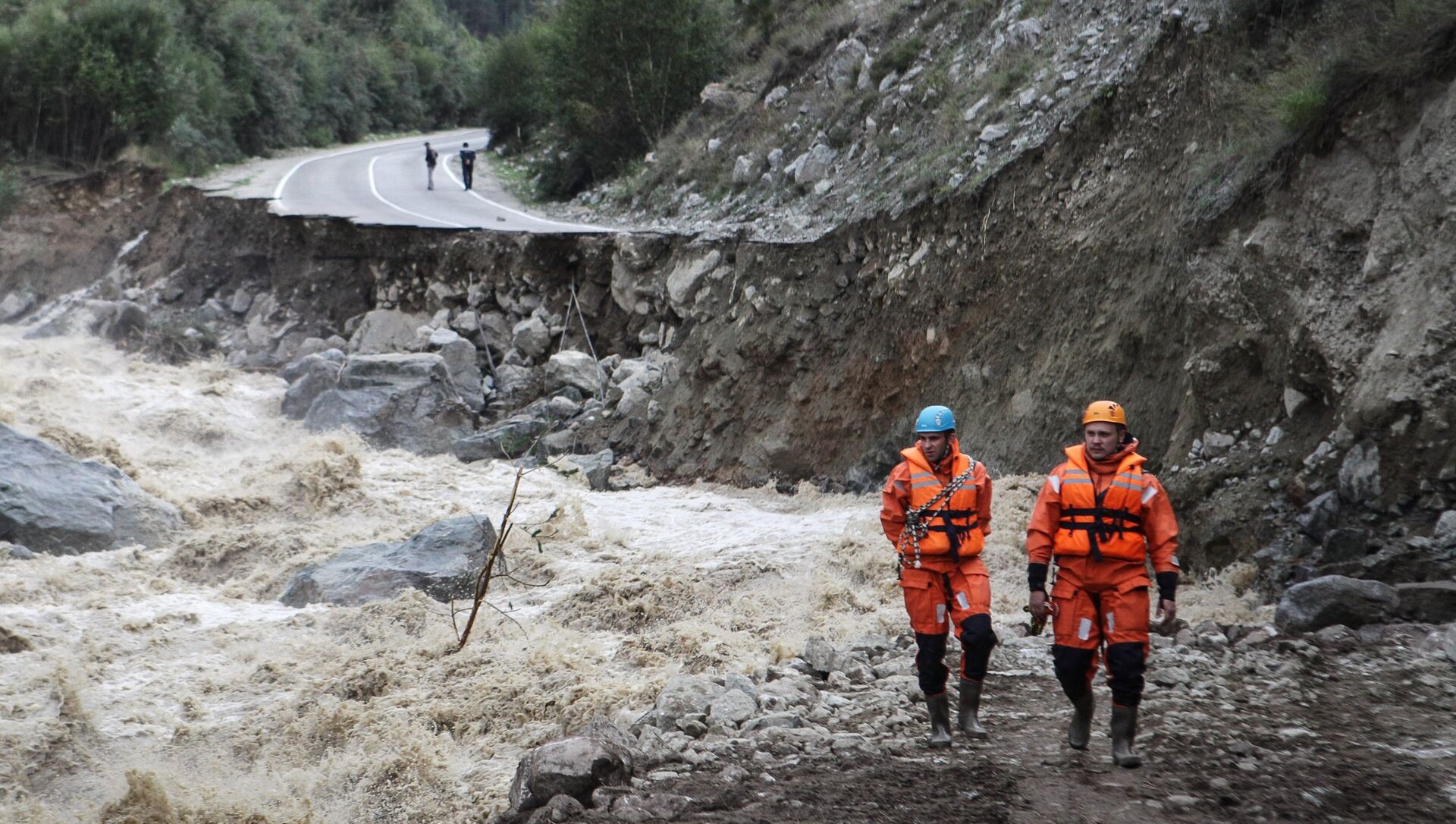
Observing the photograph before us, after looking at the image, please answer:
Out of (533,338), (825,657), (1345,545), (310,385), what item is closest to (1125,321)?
(1345,545)

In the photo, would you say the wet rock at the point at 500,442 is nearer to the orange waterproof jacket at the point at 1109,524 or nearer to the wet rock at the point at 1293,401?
the wet rock at the point at 1293,401

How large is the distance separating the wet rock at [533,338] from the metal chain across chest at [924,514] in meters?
11.3

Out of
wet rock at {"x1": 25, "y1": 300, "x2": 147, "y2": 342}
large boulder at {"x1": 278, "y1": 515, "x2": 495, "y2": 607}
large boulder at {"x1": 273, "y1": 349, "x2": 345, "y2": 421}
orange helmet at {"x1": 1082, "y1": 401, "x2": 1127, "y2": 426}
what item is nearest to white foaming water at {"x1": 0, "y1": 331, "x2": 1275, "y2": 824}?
large boulder at {"x1": 278, "y1": 515, "x2": 495, "y2": 607}

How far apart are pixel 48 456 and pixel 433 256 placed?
7.08 m

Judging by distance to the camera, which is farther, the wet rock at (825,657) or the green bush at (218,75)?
the green bush at (218,75)

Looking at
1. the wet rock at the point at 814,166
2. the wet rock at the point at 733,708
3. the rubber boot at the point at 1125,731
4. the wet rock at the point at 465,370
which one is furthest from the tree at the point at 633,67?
the rubber boot at the point at 1125,731

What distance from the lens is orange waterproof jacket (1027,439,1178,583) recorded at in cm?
432

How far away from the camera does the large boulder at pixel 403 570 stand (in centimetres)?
893

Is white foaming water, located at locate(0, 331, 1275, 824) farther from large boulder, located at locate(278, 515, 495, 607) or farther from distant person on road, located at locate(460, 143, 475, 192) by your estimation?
distant person on road, located at locate(460, 143, 475, 192)

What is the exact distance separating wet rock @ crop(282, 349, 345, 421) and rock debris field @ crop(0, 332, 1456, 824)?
2.47 meters

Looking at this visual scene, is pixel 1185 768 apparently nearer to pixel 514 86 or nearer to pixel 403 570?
pixel 403 570

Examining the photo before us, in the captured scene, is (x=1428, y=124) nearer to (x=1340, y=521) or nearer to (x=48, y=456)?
(x=1340, y=521)

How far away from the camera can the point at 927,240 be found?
11195mm

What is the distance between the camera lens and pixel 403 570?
29.8 feet
